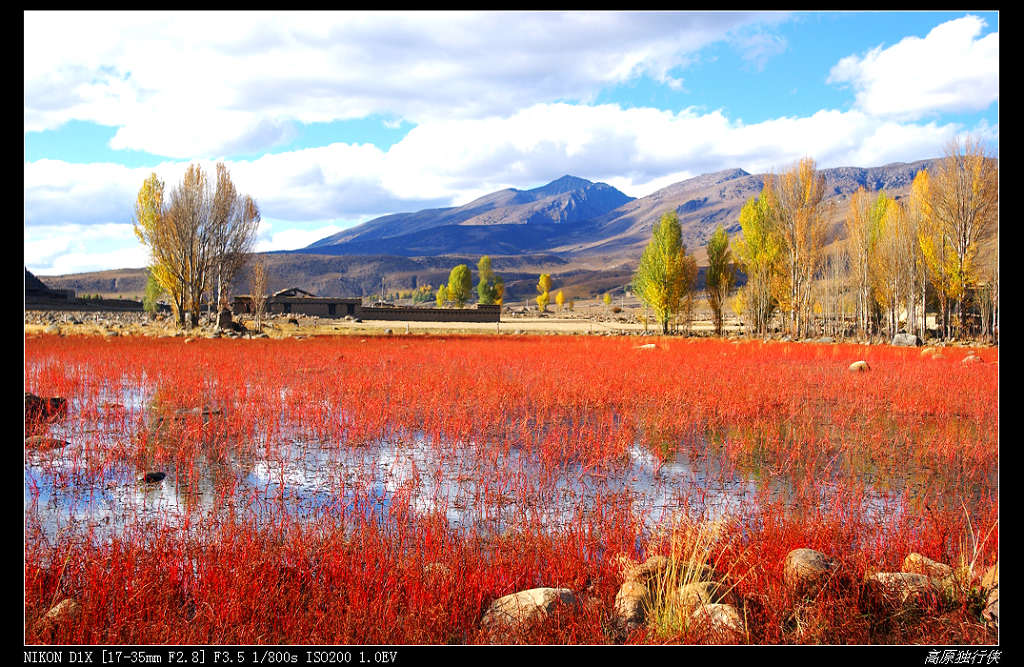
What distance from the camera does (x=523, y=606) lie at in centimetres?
416

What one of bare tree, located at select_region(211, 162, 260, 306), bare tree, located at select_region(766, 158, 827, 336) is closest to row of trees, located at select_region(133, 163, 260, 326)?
bare tree, located at select_region(211, 162, 260, 306)

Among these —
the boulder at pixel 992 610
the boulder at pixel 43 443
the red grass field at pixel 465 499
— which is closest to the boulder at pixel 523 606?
the red grass field at pixel 465 499

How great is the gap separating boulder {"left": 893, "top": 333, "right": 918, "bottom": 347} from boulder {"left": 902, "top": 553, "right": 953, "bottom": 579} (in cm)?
3576

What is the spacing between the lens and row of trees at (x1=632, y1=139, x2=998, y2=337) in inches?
1464

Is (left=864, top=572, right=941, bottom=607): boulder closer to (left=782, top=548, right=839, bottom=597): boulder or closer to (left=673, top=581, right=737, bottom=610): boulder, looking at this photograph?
(left=782, top=548, right=839, bottom=597): boulder

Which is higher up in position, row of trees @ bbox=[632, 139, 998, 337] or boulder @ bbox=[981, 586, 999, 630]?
row of trees @ bbox=[632, 139, 998, 337]

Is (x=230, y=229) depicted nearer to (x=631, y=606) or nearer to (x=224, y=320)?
(x=224, y=320)

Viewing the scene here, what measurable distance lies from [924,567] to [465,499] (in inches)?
177

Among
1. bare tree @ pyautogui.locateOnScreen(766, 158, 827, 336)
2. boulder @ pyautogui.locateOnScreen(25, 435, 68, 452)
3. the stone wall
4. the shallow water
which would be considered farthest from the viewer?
the stone wall

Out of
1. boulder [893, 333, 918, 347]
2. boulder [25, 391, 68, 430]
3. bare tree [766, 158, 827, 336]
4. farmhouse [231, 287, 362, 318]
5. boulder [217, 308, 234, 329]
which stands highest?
bare tree [766, 158, 827, 336]

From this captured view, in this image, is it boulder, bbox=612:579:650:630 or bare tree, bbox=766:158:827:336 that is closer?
boulder, bbox=612:579:650:630

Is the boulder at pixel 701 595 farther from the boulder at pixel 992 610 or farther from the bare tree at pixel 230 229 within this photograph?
the bare tree at pixel 230 229

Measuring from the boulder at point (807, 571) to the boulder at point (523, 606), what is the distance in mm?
1706

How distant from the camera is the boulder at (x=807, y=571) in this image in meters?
4.57
